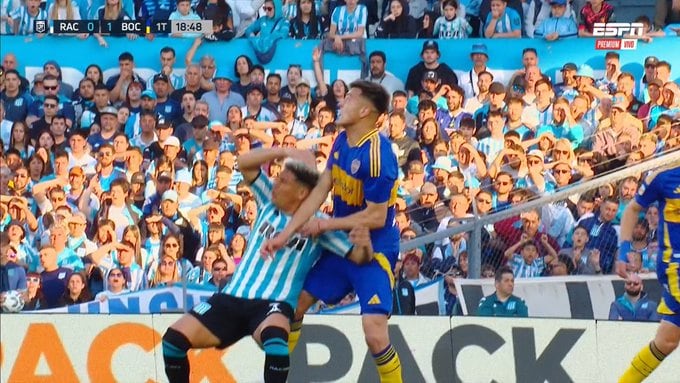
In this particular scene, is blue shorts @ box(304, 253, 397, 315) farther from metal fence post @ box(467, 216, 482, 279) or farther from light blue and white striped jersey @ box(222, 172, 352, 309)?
metal fence post @ box(467, 216, 482, 279)

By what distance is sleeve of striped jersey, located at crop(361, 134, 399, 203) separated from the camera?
25.9ft

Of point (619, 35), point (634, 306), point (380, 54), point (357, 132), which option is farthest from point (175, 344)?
point (619, 35)

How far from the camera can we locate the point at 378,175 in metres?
7.88

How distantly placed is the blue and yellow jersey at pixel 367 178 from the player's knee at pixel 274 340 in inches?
34.1

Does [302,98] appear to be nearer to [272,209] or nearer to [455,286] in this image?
[455,286]

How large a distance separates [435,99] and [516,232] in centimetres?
269

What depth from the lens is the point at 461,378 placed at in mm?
9844

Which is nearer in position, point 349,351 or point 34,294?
point 349,351

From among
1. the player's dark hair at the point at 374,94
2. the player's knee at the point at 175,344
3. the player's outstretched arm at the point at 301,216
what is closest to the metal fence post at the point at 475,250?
the player's dark hair at the point at 374,94

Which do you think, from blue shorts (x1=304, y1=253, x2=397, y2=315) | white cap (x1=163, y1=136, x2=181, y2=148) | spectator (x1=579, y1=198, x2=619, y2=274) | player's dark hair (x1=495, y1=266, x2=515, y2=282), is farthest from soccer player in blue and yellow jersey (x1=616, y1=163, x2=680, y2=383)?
white cap (x1=163, y1=136, x2=181, y2=148)

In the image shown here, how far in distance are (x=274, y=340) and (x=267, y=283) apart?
0.41 m

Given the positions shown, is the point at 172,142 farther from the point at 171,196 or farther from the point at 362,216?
the point at 362,216

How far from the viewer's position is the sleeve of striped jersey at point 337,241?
8023 mm

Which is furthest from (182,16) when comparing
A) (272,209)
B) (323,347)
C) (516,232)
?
(272,209)
